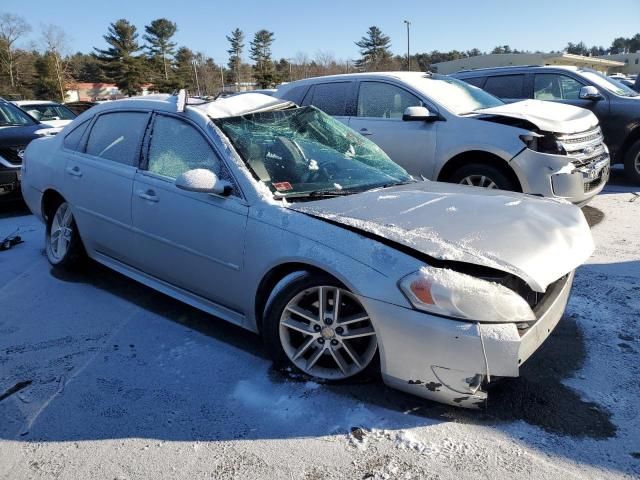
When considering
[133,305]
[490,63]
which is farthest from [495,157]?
[490,63]

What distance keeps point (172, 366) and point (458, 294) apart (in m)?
1.75


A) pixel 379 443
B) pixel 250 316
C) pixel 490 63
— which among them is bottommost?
pixel 379 443

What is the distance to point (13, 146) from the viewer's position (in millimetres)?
7637

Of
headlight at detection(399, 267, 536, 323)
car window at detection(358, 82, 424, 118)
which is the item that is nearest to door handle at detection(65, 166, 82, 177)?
headlight at detection(399, 267, 536, 323)

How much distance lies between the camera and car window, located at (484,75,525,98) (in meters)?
8.20

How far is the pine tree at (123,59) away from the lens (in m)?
64.8

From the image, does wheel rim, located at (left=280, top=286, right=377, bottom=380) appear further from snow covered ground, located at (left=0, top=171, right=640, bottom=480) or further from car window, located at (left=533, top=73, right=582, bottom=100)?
car window, located at (left=533, top=73, right=582, bottom=100)

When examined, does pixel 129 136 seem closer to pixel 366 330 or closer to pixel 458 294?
pixel 366 330

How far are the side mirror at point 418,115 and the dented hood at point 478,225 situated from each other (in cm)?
255

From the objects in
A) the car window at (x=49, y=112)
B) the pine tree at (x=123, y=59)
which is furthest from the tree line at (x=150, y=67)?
the car window at (x=49, y=112)

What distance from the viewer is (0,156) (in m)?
7.48

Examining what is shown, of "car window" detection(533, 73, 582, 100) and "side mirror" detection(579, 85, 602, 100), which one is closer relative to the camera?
"side mirror" detection(579, 85, 602, 100)

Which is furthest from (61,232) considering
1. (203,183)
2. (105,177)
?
(203,183)

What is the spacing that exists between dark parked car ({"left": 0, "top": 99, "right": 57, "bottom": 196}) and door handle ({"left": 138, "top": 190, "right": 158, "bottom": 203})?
16.2ft
